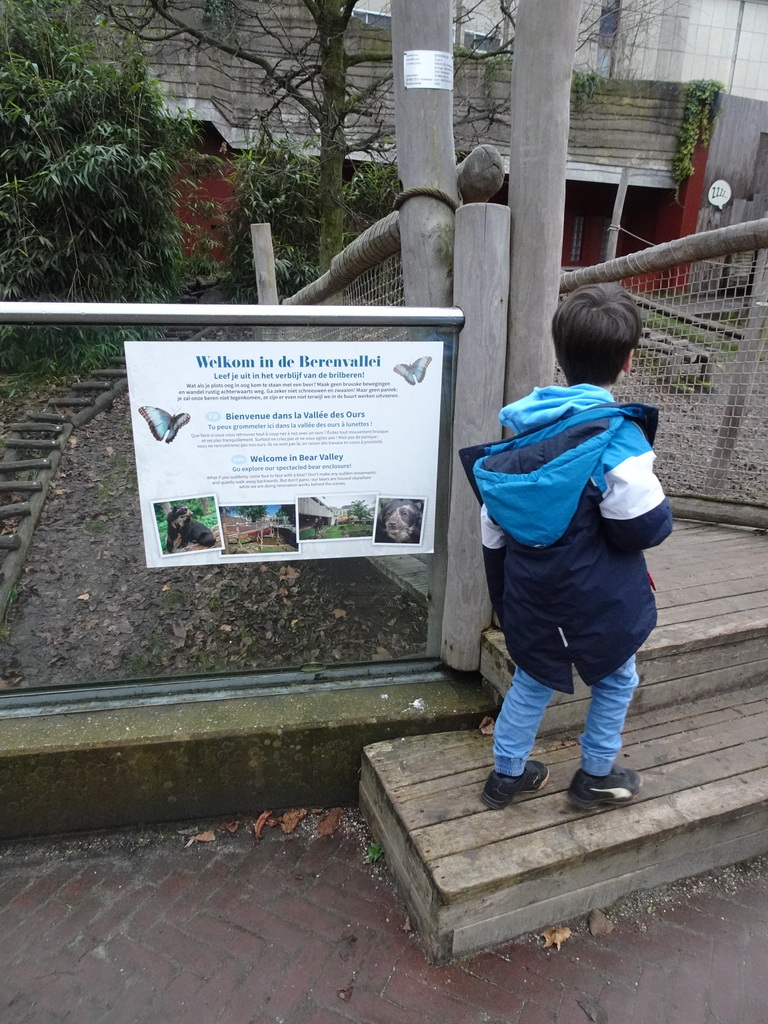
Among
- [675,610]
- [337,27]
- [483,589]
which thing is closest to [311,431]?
[483,589]

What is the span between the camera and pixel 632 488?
159cm

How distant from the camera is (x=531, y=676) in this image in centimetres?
189

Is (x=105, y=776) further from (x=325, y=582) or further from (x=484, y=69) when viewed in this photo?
(x=484, y=69)

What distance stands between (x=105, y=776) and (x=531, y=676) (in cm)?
152

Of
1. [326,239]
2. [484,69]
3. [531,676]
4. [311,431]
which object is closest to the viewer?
[531,676]

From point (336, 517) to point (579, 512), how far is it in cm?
91

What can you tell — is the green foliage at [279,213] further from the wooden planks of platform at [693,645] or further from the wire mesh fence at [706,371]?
the wooden planks of platform at [693,645]

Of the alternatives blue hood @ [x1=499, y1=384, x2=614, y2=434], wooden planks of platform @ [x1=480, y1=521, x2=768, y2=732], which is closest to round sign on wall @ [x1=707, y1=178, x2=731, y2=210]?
wooden planks of platform @ [x1=480, y1=521, x2=768, y2=732]

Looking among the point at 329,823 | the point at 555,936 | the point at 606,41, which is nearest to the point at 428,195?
the point at 329,823

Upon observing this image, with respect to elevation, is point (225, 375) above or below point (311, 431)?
above

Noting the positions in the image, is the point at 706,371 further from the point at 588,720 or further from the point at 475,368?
the point at 588,720

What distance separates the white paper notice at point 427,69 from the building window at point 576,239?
45.2 ft

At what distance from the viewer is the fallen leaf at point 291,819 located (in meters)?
2.35

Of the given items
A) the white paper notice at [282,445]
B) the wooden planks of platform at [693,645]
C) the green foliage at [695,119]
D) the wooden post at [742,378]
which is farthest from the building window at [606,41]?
the white paper notice at [282,445]
